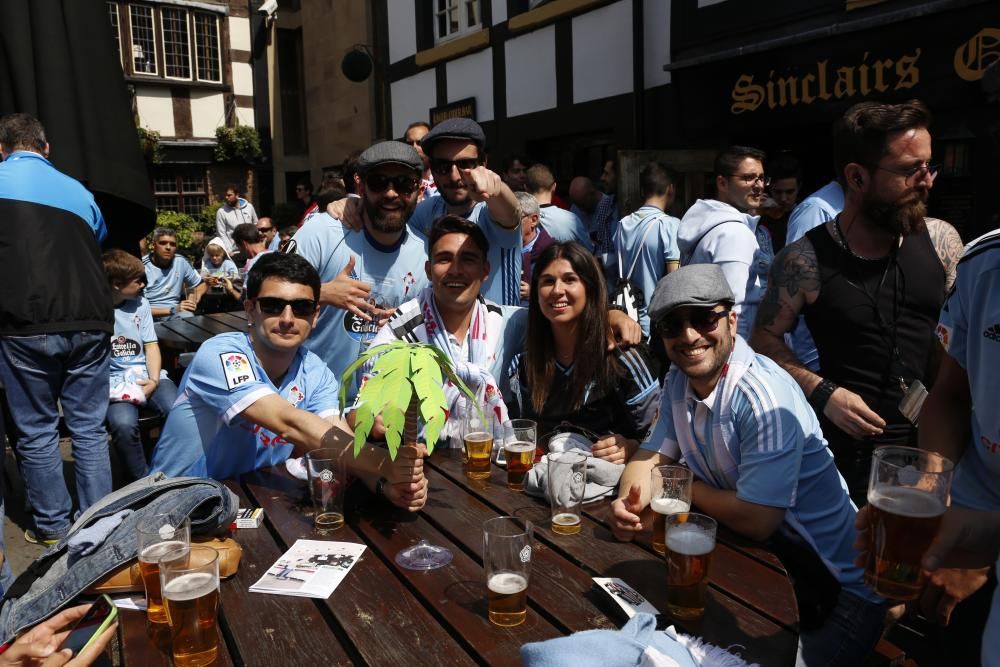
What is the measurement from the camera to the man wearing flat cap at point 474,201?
344cm

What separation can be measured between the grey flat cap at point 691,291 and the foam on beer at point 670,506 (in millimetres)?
575

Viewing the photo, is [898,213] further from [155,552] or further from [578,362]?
[155,552]

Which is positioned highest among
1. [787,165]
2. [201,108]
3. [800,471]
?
[201,108]

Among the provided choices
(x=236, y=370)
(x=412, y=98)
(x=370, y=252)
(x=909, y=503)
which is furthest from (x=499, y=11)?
(x=909, y=503)

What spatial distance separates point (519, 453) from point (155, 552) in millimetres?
1222

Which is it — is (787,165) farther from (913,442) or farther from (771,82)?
(913,442)

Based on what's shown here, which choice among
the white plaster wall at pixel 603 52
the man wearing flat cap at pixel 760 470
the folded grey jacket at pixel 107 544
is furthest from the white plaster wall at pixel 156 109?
the man wearing flat cap at pixel 760 470

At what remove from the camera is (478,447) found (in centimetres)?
256

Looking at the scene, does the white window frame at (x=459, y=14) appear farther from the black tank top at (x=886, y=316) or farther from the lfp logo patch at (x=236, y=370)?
the lfp logo patch at (x=236, y=370)

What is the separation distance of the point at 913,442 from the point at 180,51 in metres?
23.0

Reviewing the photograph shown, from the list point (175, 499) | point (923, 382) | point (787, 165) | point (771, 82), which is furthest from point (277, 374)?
point (771, 82)

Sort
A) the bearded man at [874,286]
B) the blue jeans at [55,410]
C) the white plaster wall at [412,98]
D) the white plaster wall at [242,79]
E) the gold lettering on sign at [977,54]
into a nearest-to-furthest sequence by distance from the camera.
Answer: the bearded man at [874,286], the blue jeans at [55,410], the gold lettering on sign at [977,54], the white plaster wall at [412,98], the white plaster wall at [242,79]

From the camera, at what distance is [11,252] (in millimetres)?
3764

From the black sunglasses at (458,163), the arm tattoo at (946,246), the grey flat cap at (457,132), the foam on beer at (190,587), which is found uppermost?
the grey flat cap at (457,132)
